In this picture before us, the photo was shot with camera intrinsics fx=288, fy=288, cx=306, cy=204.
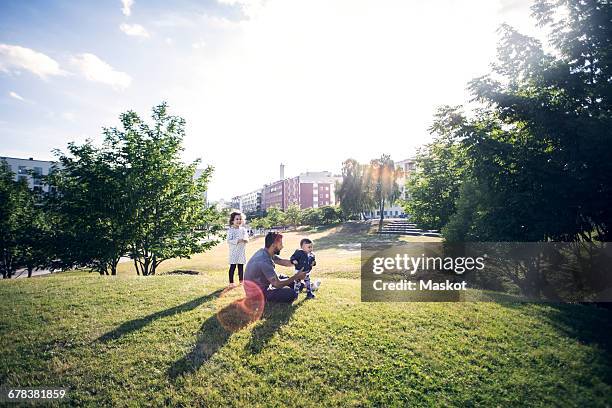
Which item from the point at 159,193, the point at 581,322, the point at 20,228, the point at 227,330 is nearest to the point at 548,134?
the point at 581,322

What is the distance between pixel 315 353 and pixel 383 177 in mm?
47358

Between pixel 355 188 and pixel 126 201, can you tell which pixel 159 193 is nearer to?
pixel 126 201

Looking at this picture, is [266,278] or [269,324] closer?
[269,324]

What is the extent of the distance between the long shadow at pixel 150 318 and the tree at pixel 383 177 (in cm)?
4463

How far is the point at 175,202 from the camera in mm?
14664

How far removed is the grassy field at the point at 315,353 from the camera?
4309 millimetres

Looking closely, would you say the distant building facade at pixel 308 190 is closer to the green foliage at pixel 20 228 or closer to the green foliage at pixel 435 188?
the green foliage at pixel 20 228

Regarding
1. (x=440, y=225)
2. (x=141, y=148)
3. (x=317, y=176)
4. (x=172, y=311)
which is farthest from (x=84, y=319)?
(x=317, y=176)

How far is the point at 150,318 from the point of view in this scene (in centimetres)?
668

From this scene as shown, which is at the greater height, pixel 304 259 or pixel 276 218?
pixel 276 218

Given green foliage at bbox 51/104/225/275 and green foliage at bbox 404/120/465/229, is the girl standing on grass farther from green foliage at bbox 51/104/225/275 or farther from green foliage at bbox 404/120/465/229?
green foliage at bbox 404/120/465/229

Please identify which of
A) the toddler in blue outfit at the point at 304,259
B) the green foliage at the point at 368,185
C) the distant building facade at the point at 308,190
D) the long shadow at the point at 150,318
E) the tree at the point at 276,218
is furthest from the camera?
the distant building facade at the point at 308,190

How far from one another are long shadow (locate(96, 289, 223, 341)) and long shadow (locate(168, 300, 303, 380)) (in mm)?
1026

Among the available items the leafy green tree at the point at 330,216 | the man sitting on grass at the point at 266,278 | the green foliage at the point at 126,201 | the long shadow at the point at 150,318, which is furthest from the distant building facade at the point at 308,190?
the man sitting on grass at the point at 266,278
